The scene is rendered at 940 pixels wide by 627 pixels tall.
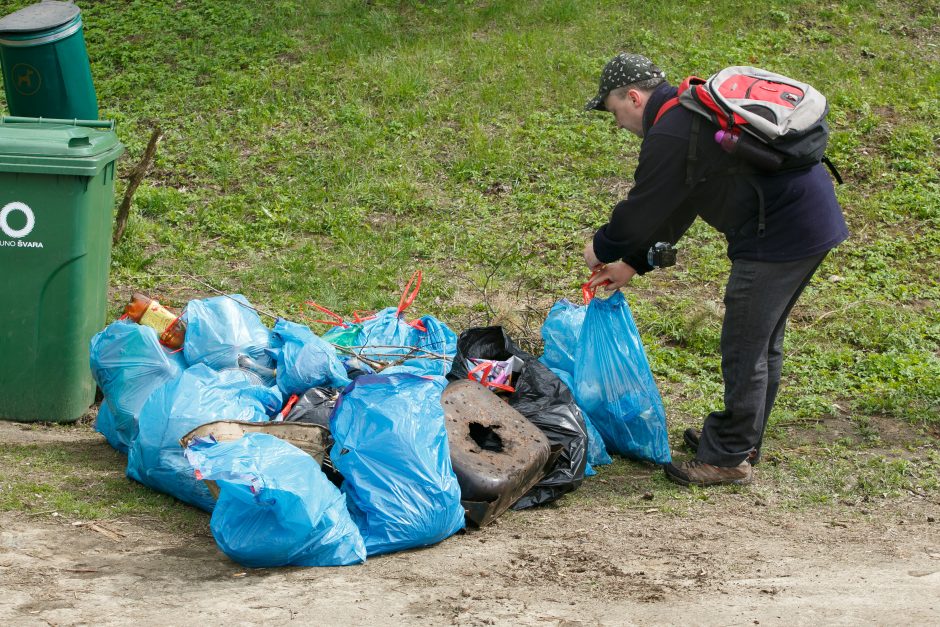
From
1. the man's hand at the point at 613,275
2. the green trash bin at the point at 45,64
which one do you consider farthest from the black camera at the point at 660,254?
the green trash bin at the point at 45,64

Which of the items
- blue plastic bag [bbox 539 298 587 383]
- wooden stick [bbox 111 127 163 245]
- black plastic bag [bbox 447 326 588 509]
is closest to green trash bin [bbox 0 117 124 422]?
black plastic bag [bbox 447 326 588 509]

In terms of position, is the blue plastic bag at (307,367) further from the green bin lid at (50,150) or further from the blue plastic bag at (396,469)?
the green bin lid at (50,150)

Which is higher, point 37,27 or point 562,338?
point 37,27

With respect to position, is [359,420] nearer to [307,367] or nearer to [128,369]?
[307,367]

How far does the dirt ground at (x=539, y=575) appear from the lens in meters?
2.71

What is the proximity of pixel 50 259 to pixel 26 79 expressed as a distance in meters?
1.77

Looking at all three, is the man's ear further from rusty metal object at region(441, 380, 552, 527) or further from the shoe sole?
the shoe sole

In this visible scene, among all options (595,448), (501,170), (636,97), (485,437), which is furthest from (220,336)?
(501,170)

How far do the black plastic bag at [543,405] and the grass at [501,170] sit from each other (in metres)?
0.36

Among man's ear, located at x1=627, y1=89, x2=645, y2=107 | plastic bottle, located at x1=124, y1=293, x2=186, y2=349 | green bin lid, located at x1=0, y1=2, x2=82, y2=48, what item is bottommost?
plastic bottle, located at x1=124, y1=293, x2=186, y2=349

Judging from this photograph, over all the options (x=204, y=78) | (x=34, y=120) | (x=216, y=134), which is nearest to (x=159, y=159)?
(x=216, y=134)

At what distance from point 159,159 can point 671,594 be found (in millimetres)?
5600

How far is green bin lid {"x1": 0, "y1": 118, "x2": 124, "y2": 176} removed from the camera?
394 cm

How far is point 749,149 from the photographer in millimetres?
3490
